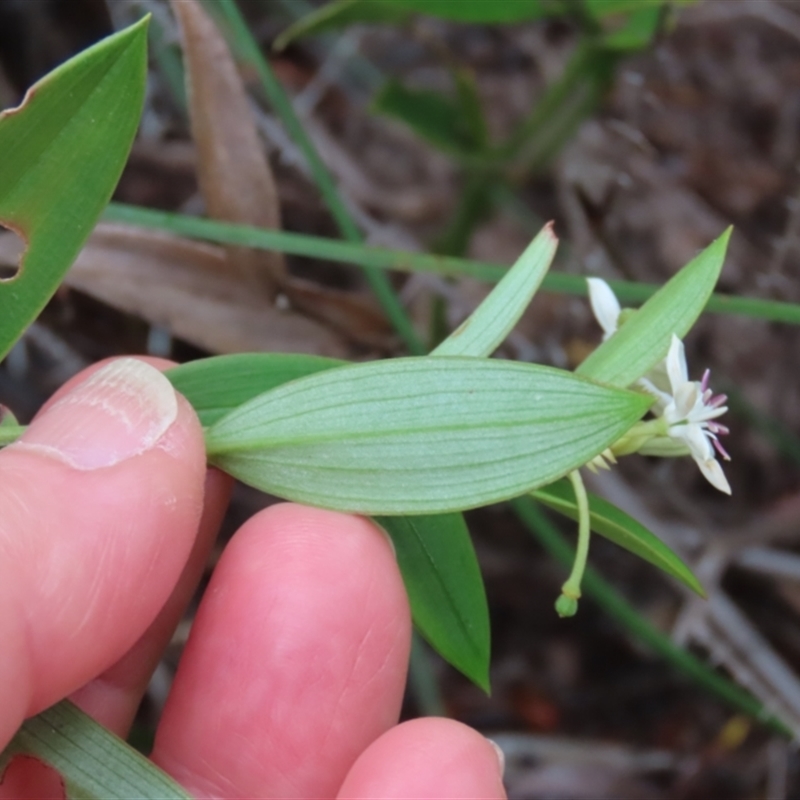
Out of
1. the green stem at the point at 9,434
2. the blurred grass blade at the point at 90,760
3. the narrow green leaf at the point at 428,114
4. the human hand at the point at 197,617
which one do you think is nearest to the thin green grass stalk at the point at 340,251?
A: the human hand at the point at 197,617

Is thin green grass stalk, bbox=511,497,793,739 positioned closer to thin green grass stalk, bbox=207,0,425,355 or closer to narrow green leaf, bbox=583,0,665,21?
thin green grass stalk, bbox=207,0,425,355

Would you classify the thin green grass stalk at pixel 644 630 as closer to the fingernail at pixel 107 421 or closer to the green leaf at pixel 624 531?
the green leaf at pixel 624 531

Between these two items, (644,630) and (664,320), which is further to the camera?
(644,630)

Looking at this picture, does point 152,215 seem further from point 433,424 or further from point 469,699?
point 469,699

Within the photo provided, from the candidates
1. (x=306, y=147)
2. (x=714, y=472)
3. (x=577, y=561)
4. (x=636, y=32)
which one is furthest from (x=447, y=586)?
(x=636, y=32)

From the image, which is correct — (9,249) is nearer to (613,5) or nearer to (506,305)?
(506,305)

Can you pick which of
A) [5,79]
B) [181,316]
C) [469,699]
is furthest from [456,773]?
[5,79]

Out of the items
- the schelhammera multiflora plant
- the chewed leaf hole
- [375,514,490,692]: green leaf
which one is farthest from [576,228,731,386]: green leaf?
the chewed leaf hole
